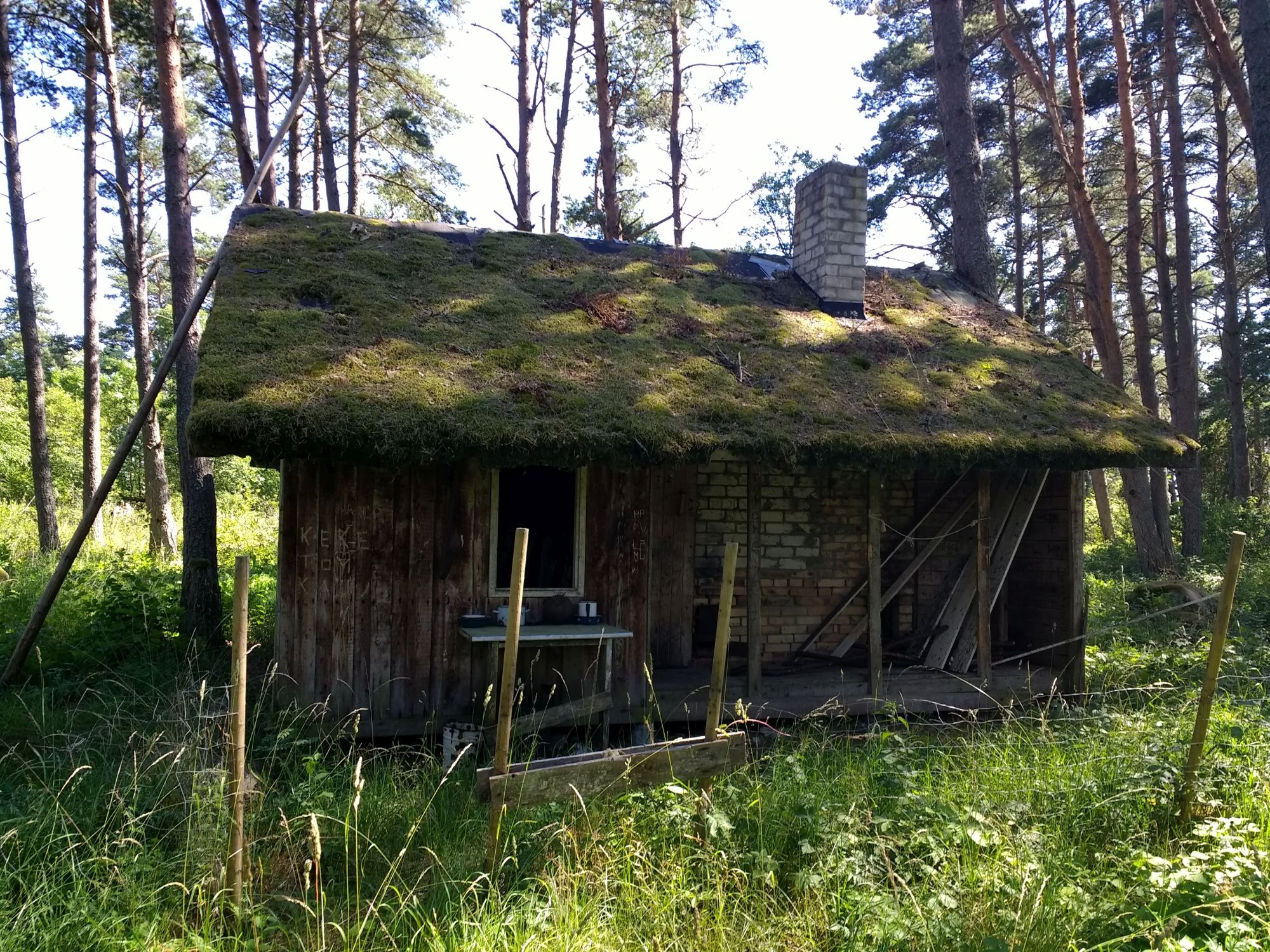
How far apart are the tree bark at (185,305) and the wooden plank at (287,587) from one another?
3108mm

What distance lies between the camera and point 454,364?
6500 millimetres

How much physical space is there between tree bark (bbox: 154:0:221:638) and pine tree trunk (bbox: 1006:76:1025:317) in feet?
53.5

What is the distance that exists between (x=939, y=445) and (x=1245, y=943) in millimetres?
4281

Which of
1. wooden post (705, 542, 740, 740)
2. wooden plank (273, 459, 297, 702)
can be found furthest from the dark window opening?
wooden post (705, 542, 740, 740)

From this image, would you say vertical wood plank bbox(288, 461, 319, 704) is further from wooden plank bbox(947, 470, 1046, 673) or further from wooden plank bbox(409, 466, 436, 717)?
wooden plank bbox(947, 470, 1046, 673)

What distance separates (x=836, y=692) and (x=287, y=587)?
4.57 metres

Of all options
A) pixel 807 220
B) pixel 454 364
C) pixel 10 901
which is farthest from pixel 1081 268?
pixel 10 901

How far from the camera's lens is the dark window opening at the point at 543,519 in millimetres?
6902

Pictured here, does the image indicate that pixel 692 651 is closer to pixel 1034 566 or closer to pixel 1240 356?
pixel 1034 566

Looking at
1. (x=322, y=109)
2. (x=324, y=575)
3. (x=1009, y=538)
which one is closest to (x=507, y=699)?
(x=324, y=575)

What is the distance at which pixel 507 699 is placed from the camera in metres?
3.59

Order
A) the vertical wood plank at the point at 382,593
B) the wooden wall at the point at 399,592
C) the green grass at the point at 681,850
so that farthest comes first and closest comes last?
the vertical wood plank at the point at 382,593 → the wooden wall at the point at 399,592 → the green grass at the point at 681,850

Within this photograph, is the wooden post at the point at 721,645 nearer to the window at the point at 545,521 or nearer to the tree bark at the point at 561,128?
the window at the point at 545,521

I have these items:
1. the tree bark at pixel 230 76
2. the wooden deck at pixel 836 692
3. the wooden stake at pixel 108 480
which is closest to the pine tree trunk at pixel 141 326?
the tree bark at pixel 230 76
